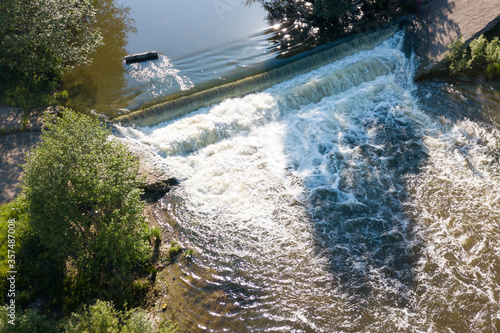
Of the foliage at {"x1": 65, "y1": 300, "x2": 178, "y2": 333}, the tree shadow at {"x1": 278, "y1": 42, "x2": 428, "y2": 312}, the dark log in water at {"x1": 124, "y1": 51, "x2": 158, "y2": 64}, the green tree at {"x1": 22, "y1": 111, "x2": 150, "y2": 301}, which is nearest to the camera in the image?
the foliage at {"x1": 65, "y1": 300, "x2": 178, "y2": 333}

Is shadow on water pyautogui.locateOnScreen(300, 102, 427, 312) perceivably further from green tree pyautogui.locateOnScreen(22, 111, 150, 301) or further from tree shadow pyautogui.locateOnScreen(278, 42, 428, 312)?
green tree pyautogui.locateOnScreen(22, 111, 150, 301)

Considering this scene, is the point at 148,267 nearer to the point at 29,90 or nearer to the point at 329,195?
the point at 329,195

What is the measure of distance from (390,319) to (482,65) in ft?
52.8

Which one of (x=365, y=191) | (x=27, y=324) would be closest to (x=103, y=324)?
(x=27, y=324)

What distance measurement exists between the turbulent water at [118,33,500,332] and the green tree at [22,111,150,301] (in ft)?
6.93

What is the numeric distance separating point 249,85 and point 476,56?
494 inches

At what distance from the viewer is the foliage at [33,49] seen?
1628 cm

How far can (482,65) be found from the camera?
18656 mm

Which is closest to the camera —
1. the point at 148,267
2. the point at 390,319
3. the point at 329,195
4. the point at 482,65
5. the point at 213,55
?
the point at 390,319

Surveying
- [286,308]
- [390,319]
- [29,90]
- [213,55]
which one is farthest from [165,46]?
[390,319]

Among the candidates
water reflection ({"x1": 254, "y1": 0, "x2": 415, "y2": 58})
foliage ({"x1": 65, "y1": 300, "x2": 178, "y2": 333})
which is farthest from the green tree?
water reflection ({"x1": 254, "y1": 0, "x2": 415, "y2": 58})

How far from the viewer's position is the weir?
1642 cm

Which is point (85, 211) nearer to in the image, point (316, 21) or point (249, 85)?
point (249, 85)

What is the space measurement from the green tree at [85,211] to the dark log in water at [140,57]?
9.79m
